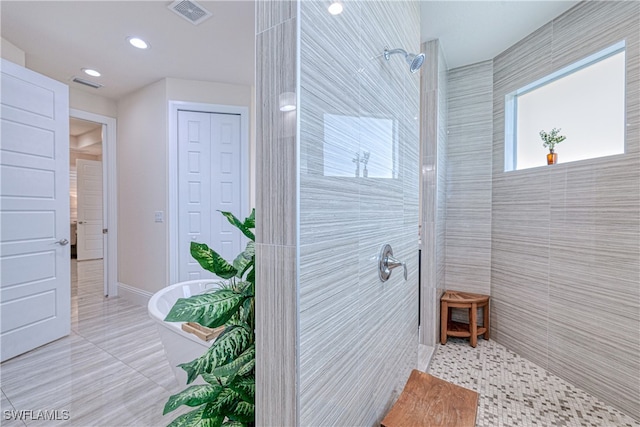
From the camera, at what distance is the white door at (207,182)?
10.6ft

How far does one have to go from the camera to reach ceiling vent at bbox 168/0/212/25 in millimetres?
1981

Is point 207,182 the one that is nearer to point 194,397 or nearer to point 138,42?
point 138,42

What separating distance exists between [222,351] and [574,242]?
2.40 meters

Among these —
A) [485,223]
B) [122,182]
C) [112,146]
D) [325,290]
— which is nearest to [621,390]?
[485,223]

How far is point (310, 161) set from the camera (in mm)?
695

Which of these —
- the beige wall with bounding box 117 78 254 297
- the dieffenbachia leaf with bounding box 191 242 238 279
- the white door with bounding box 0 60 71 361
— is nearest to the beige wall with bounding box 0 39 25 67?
the white door with bounding box 0 60 71 361

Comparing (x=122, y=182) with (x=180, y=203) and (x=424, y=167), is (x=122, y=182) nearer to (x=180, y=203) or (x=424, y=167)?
(x=180, y=203)

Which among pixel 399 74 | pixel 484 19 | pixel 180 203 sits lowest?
pixel 180 203

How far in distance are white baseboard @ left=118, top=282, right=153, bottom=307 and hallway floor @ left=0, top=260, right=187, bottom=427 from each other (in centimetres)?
44

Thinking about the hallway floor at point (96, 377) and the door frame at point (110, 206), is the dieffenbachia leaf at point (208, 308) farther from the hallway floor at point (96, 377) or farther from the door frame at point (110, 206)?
the door frame at point (110, 206)

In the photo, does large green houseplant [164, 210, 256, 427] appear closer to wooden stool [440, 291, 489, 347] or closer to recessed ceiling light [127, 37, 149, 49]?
wooden stool [440, 291, 489, 347]

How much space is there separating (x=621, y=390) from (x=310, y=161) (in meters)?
2.46

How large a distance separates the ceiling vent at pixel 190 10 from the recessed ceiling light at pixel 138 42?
614 millimetres

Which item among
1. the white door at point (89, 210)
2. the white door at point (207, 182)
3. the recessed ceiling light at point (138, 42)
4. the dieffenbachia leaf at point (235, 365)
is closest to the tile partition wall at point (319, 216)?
the dieffenbachia leaf at point (235, 365)
